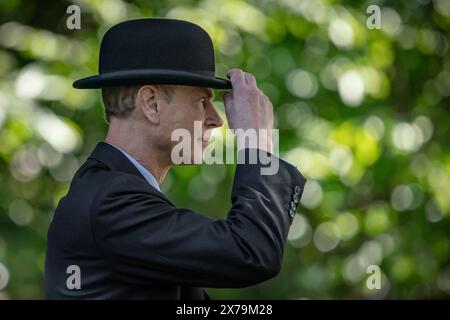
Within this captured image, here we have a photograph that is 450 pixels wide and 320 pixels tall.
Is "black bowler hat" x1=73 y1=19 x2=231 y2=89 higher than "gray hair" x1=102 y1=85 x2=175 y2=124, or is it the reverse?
"black bowler hat" x1=73 y1=19 x2=231 y2=89

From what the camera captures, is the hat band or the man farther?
the hat band

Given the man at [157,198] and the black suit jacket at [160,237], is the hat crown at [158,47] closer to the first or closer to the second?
the man at [157,198]

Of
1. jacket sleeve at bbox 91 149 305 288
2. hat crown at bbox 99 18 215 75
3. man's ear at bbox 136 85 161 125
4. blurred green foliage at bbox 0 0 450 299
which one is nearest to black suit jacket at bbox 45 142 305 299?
jacket sleeve at bbox 91 149 305 288

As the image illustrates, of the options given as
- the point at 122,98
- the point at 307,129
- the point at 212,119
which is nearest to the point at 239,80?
the point at 212,119

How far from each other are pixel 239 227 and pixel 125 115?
0.40m

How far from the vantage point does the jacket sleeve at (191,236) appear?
1729 mm

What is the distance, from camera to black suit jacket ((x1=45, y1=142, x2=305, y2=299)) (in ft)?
5.69

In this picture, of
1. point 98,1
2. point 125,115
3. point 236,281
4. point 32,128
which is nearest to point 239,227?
point 236,281

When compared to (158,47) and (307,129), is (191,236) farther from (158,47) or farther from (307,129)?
(307,129)

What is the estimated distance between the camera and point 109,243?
1.78 metres

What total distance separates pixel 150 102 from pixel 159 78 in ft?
0.24

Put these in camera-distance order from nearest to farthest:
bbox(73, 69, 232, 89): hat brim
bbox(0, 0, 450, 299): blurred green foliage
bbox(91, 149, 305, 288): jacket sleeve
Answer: bbox(91, 149, 305, 288): jacket sleeve
bbox(73, 69, 232, 89): hat brim
bbox(0, 0, 450, 299): blurred green foliage

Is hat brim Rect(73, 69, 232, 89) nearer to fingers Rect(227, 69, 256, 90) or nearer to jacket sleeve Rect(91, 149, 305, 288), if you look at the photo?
fingers Rect(227, 69, 256, 90)
